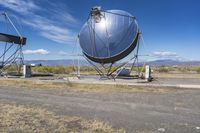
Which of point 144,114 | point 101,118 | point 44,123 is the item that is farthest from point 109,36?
point 44,123

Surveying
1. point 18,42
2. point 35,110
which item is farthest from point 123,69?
point 35,110

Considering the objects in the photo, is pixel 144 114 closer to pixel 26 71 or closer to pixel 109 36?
pixel 109 36

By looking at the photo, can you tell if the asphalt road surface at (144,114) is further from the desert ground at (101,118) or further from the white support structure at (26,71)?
the white support structure at (26,71)

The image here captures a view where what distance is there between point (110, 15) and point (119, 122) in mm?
23953

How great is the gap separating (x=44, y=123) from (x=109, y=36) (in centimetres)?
2264

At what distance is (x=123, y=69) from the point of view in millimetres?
36469

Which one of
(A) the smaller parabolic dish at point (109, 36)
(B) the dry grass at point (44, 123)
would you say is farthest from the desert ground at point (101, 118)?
(A) the smaller parabolic dish at point (109, 36)

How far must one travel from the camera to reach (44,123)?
973 centimetres

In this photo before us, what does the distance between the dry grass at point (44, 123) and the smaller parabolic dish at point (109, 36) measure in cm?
2005

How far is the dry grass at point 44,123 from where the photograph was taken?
8844mm

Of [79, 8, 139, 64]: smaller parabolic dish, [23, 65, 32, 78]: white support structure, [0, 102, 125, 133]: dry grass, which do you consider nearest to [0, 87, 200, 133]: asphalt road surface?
[0, 102, 125, 133]: dry grass

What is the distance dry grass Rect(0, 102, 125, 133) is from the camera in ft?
29.0

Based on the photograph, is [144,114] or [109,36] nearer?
[144,114]

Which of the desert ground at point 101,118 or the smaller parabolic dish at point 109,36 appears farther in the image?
the smaller parabolic dish at point 109,36
